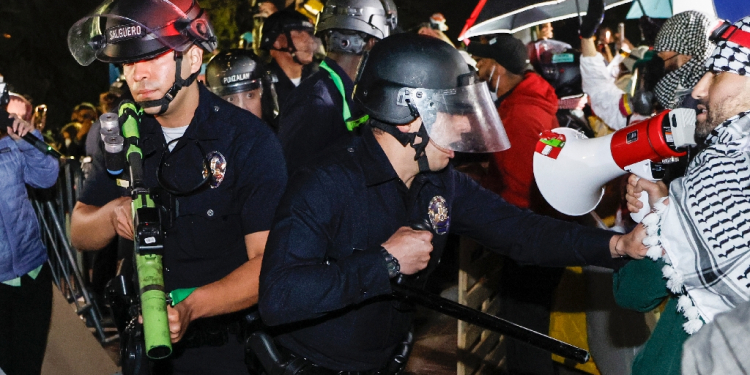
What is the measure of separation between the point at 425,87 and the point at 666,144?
3.04ft

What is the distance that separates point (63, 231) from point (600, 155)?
543cm

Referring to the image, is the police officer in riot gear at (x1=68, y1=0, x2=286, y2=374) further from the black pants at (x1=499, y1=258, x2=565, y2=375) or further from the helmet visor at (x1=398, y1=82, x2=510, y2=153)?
the black pants at (x1=499, y1=258, x2=565, y2=375)

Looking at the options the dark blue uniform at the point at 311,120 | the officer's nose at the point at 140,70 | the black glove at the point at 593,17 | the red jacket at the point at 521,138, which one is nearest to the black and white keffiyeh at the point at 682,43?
the black glove at the point at 593,17

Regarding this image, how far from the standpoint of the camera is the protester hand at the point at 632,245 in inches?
104

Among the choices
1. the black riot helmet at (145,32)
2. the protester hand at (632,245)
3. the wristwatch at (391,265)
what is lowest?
the protester hand at (632,245)

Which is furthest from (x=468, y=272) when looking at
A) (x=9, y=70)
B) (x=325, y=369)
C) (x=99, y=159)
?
(x=9, y=70)

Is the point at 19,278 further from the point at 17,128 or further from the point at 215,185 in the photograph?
the point at 215,185

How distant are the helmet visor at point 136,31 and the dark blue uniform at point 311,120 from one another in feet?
4.53

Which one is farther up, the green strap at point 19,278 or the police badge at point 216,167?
the police badge at point 216,167

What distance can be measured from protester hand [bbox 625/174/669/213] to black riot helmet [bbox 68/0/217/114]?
1809mm

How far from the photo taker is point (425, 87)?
278cm

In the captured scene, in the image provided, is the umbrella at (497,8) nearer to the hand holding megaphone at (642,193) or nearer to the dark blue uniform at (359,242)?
the dark blue uniform at (359,242)

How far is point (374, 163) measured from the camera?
2.80 m

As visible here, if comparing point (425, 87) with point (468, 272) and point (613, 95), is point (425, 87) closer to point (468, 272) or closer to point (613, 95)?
point (468, 272)
